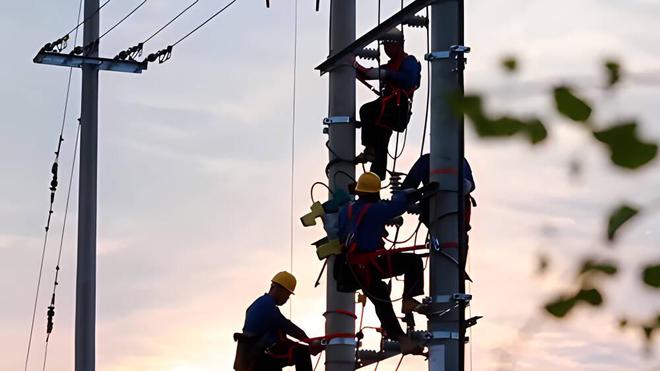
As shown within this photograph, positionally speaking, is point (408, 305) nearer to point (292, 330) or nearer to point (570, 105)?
point (292, 330)

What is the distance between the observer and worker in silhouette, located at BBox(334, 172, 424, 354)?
36.1ft

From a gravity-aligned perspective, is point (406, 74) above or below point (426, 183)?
above

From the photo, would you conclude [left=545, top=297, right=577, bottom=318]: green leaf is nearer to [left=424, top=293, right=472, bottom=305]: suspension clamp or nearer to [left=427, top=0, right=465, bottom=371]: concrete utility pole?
[left=427, top=0, right=465, bottom=371]: concrete utility pole

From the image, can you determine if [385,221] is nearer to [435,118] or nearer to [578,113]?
[435,118]

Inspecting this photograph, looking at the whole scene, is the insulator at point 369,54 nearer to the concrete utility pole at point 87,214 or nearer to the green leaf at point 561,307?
the concrete utility pole at point 87,214

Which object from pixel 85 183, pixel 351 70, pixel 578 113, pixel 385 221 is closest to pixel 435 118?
pixel 385 221

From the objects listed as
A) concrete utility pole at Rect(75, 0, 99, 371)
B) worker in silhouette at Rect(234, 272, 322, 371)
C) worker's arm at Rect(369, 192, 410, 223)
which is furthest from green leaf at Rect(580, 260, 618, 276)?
concrete utility pole at Rect(75, 0, 99, 371)

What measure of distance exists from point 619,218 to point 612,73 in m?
0.21

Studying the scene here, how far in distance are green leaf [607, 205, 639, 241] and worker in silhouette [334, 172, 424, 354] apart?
8715 mm

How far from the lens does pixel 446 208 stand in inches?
391

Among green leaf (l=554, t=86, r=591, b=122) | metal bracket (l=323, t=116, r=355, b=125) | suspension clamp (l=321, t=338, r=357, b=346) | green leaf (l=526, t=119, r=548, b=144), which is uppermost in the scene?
metal bracket (l=323, t=116, r=355, b=125)

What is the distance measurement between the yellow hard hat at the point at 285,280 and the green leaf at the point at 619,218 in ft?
36.4

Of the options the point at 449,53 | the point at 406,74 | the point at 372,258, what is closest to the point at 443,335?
the point at 372,258

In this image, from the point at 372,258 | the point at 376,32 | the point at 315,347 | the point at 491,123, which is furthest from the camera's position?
the point at 315,347
